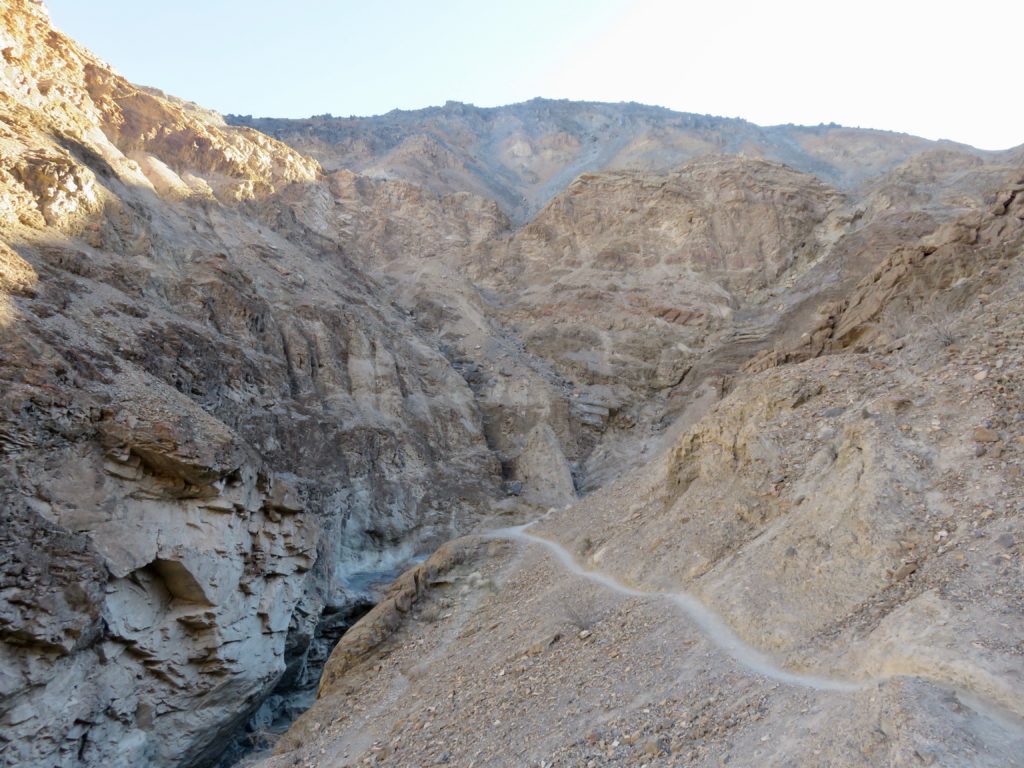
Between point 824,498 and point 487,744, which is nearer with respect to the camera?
point 487,744

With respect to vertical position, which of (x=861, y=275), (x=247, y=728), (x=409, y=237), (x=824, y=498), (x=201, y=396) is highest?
(x=409, y=237)

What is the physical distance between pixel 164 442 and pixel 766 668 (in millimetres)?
11906

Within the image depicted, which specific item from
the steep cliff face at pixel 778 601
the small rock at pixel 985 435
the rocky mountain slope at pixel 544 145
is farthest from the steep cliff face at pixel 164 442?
the rocky mountain slope at pixel 544 145

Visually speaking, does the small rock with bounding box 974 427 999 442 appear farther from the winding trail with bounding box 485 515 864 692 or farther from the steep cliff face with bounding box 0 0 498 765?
the steep cliff face with bounding box 0 0 498 765

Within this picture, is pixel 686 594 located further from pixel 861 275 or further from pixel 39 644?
pixel 861 275

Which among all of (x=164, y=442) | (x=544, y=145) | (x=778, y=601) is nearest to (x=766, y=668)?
(x=778, y=601)

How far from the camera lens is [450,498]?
25641 millimetres

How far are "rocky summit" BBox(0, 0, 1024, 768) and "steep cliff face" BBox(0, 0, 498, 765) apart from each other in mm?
81

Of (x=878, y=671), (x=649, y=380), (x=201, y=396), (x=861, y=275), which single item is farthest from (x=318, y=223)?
(x=878, y=671)

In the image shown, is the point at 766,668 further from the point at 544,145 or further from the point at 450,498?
the point at 544,145

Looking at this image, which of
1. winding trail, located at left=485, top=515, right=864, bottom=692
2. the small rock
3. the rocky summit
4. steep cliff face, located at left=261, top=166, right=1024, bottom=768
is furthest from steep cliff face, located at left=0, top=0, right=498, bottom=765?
the small rock

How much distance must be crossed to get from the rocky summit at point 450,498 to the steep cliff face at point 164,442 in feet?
0.27

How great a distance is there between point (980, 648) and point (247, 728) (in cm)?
1624

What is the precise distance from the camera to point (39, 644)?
10.3 meters
